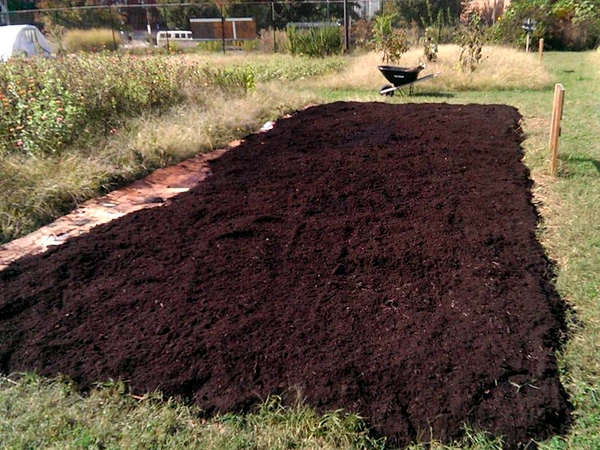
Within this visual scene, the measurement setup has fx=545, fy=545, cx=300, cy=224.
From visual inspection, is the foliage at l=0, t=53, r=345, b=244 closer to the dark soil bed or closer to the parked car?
the dark soil bed

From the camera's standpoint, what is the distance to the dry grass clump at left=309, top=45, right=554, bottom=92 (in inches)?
539

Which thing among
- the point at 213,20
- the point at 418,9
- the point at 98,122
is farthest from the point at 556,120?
the point at 418,9

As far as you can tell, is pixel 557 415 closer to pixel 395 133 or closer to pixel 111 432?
pixel 111 432

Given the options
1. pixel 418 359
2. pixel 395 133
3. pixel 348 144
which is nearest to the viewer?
pixel 418 359

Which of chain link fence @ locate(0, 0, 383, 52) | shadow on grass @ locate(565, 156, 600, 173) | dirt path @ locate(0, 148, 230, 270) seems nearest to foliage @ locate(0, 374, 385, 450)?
dirt path @ locate(0, 148, 230, 270)

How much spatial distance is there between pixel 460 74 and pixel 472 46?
31.8 inches

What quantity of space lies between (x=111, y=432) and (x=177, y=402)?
0.36 metres

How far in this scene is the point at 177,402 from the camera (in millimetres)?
2924

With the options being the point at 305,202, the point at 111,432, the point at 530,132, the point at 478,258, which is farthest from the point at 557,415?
the point at 530,132

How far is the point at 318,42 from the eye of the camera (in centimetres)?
2033

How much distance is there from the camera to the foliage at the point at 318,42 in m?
20.3

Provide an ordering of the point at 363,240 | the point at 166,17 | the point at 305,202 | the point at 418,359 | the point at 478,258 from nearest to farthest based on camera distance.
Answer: the point at 418,359, the point at 478,258, the point at 363,240, the point at 305,202, the point at 166,17

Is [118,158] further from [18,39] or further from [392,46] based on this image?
[18,39]

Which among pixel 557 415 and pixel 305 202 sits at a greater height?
pixel 305 202
